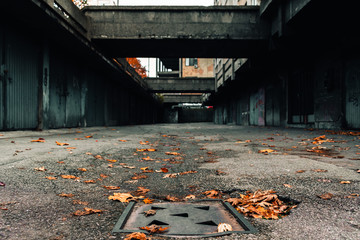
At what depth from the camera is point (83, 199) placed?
5.39 feet

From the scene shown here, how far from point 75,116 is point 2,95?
4227mm

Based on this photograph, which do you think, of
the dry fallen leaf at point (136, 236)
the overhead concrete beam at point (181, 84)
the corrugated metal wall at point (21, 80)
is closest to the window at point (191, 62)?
the overhead concrete beam at point (181, 84)

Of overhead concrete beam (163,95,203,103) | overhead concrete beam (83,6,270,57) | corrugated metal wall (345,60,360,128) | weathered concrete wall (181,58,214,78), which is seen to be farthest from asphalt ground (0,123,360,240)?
weathered concrete wall (181,58,214,78)

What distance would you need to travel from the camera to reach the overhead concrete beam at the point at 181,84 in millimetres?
22266

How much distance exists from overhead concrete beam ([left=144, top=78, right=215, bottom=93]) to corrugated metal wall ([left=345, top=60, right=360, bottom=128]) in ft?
50.0

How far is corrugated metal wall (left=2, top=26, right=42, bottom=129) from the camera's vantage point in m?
6.39

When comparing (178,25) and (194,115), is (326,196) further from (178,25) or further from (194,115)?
(194,115)

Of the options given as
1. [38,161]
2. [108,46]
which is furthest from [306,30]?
[38,161]

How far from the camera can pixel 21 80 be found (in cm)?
690

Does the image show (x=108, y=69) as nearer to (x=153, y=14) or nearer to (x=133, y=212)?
(x=153, y=14)

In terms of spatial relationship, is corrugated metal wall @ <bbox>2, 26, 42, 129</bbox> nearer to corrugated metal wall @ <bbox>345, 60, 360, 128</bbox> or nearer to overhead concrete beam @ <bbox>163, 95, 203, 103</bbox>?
corrugated metal wall @ <bbox>345, 60, 360, 128</bbox>

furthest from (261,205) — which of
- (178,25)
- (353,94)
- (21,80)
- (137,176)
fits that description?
(178,25)

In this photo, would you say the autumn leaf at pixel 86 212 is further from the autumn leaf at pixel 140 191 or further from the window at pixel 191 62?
the window at pixel 191 62

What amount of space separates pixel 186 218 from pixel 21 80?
7199mm
